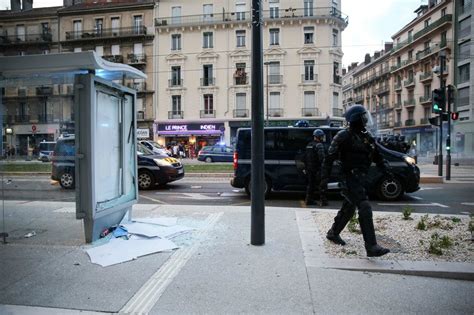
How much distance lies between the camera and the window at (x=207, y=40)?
4309cm

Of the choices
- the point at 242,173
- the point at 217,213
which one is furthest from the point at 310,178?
the point at 217,213

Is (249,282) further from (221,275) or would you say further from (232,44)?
(232,44)

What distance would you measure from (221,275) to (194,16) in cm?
4262

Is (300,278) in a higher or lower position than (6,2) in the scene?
lower

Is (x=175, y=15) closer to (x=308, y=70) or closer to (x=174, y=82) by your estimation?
(x=174, y=82)

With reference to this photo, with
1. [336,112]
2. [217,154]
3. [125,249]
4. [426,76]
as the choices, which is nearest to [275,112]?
[336,112]

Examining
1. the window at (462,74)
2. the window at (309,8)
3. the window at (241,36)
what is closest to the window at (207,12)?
the window at (241,36)

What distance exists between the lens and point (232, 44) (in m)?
42.5

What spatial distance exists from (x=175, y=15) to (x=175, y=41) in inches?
109

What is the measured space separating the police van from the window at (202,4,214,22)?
35625 millimetres

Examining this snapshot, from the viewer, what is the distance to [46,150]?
5.77 meters

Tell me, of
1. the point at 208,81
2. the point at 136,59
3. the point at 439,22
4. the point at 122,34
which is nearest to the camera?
the point at 439,22

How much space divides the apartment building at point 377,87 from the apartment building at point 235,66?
2518cm

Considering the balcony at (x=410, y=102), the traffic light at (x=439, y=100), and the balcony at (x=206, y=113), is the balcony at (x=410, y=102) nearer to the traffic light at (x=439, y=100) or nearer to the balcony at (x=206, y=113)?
the balcony at (x=206, y=113)
